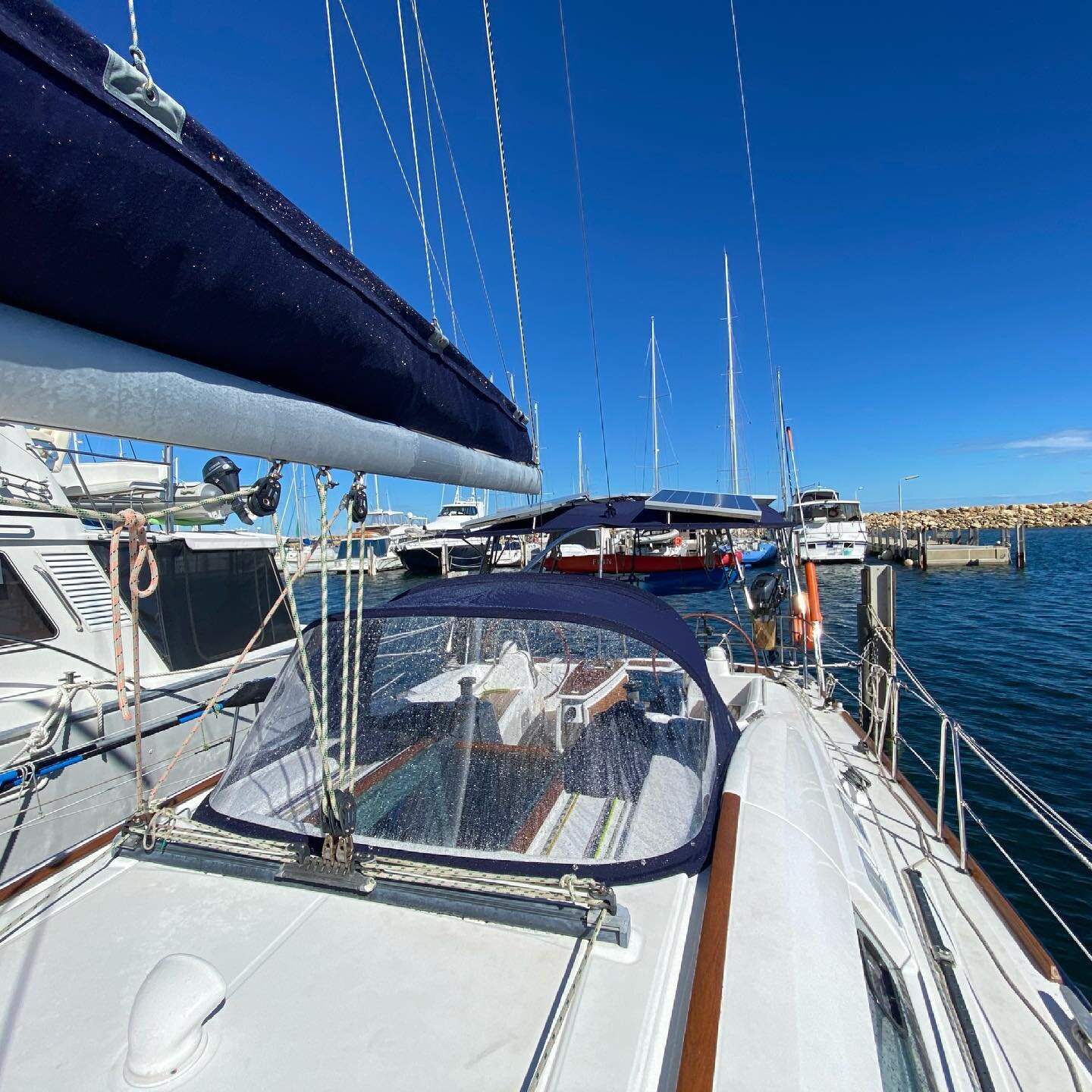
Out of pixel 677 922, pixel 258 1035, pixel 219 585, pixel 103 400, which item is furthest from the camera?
pixel 219 585

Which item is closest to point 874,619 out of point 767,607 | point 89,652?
point 767,607

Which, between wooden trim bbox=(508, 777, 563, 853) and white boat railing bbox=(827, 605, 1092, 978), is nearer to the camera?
wooden trim bbox=(508, 777, 563, 853)

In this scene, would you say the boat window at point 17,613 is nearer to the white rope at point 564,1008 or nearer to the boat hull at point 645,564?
the white rope at point 564,1008

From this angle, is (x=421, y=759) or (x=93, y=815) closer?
(x=421, y=759)

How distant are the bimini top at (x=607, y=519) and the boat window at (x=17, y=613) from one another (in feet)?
14.3

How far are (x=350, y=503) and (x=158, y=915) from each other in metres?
1.51

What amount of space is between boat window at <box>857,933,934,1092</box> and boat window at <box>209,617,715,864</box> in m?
0.72

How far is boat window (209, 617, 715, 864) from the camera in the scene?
7.22 ft

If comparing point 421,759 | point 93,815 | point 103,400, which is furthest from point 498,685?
point 93,815

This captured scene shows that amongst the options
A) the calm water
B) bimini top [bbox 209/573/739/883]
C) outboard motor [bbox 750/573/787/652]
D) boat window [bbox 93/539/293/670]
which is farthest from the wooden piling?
boat window [bbox 93/539/293/670]

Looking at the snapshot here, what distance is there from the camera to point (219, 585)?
7684mm

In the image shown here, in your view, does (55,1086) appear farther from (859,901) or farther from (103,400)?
(859,901)

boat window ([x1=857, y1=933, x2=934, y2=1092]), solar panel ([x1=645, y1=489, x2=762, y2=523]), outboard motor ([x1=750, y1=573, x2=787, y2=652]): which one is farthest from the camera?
outboard motor ([x1=750, y1=573, x2=787, y2=652])

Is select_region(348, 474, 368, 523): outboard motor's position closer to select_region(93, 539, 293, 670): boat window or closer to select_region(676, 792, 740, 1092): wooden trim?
select_region(676, 792, 740, 1092): wooden trim
